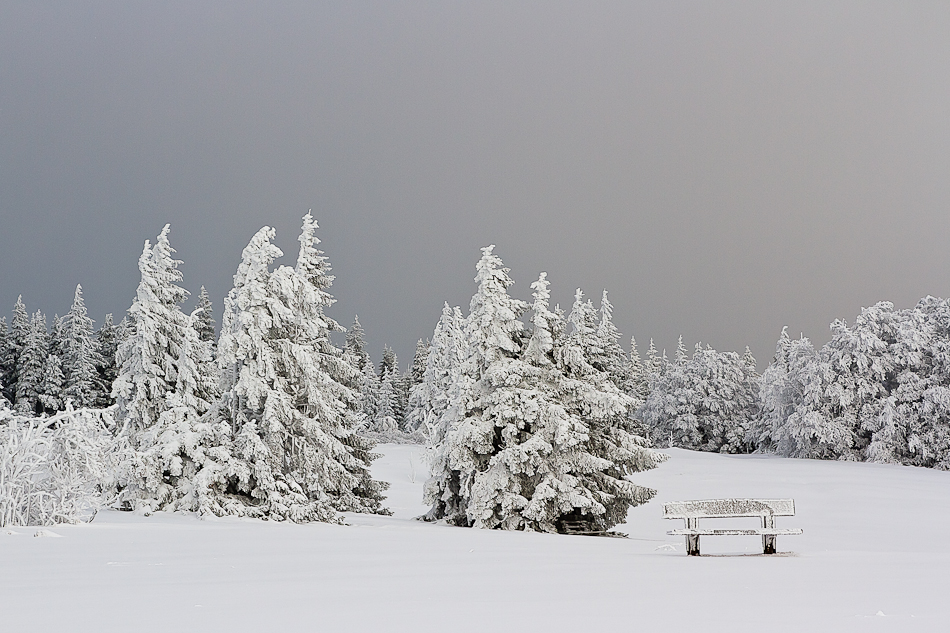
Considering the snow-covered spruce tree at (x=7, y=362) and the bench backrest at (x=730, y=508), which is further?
the snow-covered spruce tree at (x=7, y=362)

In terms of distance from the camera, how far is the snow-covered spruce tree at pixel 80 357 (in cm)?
6675

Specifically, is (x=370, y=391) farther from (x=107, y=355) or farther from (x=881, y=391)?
(x=881, y=391)

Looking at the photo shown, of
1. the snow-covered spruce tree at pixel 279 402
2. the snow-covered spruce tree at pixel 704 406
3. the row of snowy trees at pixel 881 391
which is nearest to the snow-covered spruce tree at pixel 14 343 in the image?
the snow-covered spruce tree at pixel 704 406

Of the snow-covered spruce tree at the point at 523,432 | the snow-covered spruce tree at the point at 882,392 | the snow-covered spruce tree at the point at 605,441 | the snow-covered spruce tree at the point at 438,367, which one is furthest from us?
the snow-covered spruce tree at the point at 438,367

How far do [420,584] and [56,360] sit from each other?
69214 mm

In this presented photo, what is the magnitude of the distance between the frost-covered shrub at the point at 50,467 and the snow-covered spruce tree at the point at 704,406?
5544 centimetres

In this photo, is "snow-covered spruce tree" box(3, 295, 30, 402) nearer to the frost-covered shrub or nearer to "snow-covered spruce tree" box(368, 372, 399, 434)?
"snow-covered spruce tree" box(368, 372, 399, 434)

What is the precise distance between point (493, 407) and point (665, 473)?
75.1 ft

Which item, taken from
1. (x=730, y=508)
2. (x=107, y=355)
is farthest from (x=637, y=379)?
(x=730, y=508)

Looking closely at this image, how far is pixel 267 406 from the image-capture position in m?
21.7

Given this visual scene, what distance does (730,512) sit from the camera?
13.8 metres

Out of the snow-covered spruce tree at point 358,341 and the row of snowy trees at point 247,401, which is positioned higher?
the snow-covered spruce tree at point 358,341

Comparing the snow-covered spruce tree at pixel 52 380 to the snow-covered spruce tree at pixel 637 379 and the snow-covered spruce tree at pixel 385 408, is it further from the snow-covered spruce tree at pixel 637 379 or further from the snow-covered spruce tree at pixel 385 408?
the snow-covered spruce tree at pixel 637 379

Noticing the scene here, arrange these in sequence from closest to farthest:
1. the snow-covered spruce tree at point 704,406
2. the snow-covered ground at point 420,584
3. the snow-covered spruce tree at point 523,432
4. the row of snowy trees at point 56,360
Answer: the snow-covered ground at point 420,584 → the snow-covered spruce tree at point 523,432 → the snow-covered spruce tree at point 704,406 → the row of snowy trees at point 56,360
